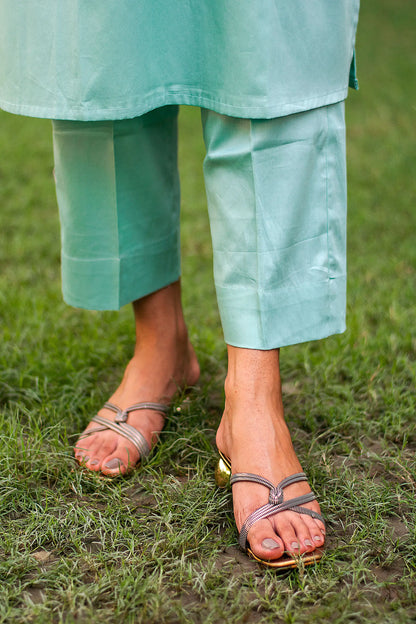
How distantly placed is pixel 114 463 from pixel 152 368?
0.81 feet

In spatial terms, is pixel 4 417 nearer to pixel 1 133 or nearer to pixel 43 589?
pixel 43 589

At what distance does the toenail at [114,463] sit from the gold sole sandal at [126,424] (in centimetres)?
5

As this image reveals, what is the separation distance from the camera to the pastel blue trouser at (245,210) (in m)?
1.16

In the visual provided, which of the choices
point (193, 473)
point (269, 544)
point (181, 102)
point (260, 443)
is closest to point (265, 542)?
point (269, 544)

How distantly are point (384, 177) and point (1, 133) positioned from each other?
7.45ft

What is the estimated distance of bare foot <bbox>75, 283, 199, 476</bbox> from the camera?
4.84 feet

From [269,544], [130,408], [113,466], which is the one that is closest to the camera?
[269,544]

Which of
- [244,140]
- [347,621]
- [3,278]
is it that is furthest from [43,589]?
[3,278]

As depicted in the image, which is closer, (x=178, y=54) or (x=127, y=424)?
(x=178, y=54)

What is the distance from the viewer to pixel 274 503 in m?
1.19

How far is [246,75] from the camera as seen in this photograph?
1.10 m

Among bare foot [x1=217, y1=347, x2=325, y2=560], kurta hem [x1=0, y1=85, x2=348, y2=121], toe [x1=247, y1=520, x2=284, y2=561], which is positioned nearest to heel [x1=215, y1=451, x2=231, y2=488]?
bare foot [x1=217, y1=347, x2=325, y2=560]

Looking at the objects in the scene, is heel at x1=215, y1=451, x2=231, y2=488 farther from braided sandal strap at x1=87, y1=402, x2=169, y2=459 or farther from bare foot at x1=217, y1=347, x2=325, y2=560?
braided sandal strap at x1=87, y1=402, x2=169, y2=459

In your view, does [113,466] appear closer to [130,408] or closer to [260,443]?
[130,408]
